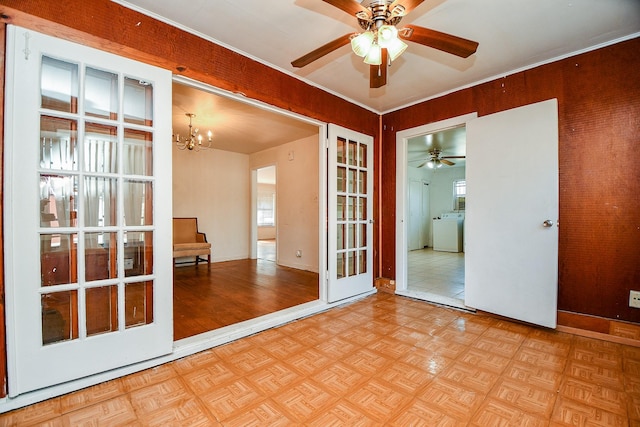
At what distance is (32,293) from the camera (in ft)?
4.97

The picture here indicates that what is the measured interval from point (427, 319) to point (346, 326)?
835 millimetres

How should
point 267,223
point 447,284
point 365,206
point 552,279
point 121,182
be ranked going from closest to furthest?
point 121,182, point 552,279, point 365,206, point 447,284, point 267,223

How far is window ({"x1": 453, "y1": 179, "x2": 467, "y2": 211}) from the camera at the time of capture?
7.91 meters

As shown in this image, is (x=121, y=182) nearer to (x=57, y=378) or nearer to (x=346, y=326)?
(x=57, y=378)

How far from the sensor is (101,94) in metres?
1.76

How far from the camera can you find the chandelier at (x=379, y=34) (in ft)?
4.90

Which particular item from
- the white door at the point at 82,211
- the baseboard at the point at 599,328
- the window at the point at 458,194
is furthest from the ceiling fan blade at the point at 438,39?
the window at the point at 458,194

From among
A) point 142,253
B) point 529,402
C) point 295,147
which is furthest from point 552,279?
point 295,147

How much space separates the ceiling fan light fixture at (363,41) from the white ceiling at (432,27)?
254 millimetres

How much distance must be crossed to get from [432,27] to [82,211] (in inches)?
107

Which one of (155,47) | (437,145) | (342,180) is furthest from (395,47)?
(437,145)

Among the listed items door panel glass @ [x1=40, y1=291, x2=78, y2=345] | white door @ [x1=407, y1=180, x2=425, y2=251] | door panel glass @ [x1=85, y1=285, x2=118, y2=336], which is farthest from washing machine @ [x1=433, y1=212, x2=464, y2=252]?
door panel glass @ [x1=40, y1=291, x2=78, y2=345]

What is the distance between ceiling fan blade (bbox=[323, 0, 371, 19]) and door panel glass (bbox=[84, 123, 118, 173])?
1561 millimetres

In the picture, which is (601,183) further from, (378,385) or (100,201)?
(100,201)
